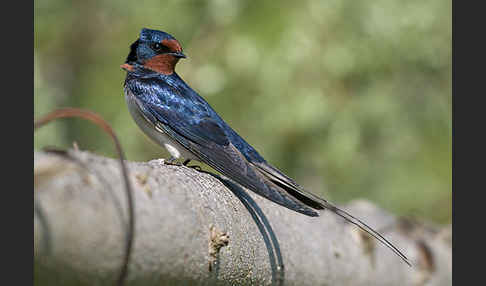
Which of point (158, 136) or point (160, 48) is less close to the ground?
point (160, 48)

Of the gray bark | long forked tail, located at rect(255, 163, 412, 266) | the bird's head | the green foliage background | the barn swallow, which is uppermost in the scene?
the green foliage background

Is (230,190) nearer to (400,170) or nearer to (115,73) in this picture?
(115,73)

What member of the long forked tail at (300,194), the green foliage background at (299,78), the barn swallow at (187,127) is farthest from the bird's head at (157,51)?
the green foliage background at (299,78)

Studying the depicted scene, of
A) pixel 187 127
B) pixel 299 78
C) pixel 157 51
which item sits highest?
pixel 299 78

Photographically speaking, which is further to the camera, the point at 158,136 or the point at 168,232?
the point at 158,136

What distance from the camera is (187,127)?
2.51 m

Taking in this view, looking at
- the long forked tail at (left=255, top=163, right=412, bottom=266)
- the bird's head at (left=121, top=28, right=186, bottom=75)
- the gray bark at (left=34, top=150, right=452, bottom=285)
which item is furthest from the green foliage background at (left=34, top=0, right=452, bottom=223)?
the long forked tail at (left=255, top=163, right=412, bottom=266)

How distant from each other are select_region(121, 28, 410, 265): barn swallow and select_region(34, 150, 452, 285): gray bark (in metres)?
0.09

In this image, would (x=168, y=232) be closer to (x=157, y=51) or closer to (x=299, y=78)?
(x=157, y=51)

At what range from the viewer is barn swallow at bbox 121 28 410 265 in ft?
6.81

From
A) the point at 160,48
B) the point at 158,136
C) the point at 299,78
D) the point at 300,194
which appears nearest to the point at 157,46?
the point at 160,48

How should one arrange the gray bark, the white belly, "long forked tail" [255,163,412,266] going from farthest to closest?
the white belly
"long forked tail" [255,163,412,266]
the gray bark

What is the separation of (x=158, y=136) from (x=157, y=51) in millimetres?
419

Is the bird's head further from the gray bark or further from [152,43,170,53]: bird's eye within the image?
the gray bark
